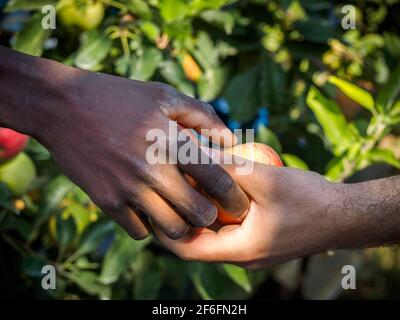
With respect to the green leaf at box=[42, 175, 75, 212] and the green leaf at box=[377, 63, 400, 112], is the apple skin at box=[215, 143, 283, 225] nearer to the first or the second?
the green leaf at box=[377, 63, 400, 112]

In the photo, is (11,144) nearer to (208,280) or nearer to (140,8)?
(140,8)

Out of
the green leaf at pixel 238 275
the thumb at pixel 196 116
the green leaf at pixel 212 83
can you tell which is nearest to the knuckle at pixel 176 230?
the thumb at pixel 196 116

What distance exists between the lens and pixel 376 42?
2105 mm

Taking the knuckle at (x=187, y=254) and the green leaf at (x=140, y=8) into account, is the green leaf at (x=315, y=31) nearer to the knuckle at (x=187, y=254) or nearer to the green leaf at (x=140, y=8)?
the green leaf at (x=140, y=8)

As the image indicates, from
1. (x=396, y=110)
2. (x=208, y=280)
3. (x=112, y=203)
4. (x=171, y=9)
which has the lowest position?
(x=208, y=280)

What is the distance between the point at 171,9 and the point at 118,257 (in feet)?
1.73

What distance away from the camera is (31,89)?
105cm

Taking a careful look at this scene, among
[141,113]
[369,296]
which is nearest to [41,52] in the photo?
[141,113]

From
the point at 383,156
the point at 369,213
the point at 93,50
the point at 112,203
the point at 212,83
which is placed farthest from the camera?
the point at 212,83

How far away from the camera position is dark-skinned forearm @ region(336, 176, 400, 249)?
1.14 meters

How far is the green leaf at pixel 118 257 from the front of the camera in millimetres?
1610

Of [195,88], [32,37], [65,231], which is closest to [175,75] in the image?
[195,88]
